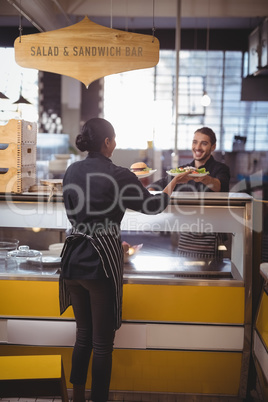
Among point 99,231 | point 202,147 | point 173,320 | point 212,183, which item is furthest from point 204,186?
point 99,231

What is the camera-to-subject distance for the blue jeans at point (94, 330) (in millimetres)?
2506

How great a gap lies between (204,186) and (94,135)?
135 centimetres

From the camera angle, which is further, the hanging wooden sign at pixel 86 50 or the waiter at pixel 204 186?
the waiter at pixel 204 186

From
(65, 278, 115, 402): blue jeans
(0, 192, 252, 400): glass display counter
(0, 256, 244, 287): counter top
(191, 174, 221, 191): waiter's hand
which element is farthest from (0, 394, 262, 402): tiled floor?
(191, 174, 221, 191): waiter's hand

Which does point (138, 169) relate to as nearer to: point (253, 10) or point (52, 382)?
point (52, 382)

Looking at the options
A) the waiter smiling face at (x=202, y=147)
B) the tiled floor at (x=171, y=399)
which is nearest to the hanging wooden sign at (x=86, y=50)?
the waiter smiling face at (x=202, y=147)

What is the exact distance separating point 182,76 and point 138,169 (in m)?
7.87

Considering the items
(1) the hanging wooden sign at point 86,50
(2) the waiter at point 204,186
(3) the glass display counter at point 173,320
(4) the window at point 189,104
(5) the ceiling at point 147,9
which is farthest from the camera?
(4) the window at point 189,104

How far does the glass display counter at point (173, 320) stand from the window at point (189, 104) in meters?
7.63

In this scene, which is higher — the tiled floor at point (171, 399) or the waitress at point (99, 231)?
the waitress at point (99, 231)

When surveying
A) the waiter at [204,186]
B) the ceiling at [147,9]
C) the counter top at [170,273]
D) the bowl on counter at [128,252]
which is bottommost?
the counter top at [170,273]

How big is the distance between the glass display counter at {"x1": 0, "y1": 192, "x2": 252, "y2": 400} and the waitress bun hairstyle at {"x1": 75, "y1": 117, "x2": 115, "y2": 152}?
2.19ft

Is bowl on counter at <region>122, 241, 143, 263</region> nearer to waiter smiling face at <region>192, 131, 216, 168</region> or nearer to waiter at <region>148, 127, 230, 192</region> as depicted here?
waiter at <region>148, 127, 230, 192</region>

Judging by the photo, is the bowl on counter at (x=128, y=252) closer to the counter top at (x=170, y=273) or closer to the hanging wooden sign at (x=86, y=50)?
the counter top at (x=170, y=273)
